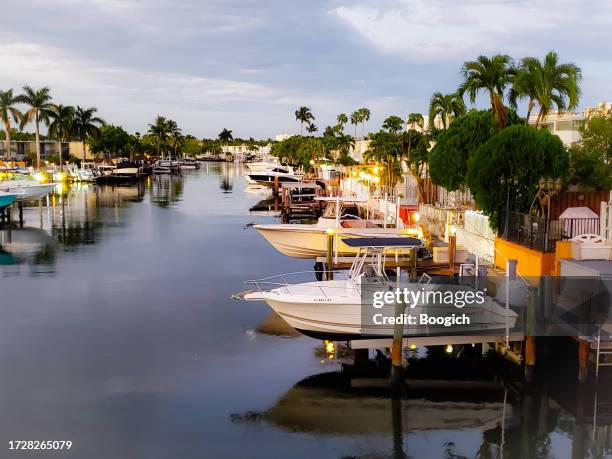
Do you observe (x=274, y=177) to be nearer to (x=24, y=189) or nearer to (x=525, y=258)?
(x=24, y=189)

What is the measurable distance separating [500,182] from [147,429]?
1858 cm

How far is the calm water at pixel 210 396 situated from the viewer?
1683 cm

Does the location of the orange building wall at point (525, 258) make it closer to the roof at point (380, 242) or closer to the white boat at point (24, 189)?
the roof at point (380, 242)

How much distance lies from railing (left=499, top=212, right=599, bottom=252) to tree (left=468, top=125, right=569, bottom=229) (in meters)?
1.14

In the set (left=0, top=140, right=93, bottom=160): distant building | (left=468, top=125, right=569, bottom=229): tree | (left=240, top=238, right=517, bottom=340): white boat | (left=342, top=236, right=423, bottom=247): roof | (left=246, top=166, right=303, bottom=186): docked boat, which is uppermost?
(left=0, top=140, right=93, bottom=160): distant building

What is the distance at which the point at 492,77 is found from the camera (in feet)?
112

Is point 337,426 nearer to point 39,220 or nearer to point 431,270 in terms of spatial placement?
point 431,270

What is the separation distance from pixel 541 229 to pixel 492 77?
40.9 ft

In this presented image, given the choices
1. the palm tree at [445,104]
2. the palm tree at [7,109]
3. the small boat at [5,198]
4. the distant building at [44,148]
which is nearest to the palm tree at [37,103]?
the palm tree at [7,109]

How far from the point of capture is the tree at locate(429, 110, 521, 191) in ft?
125

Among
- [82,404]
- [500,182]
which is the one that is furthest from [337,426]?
[500,182]

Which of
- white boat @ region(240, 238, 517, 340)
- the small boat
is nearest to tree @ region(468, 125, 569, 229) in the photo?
white boat @ region(240, 238, 517, 340)

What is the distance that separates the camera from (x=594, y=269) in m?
21.2

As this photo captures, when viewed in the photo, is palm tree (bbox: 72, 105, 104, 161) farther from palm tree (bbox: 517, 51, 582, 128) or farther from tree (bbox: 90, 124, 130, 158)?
palm tree (bbox: 517, 51, 582, 128)
